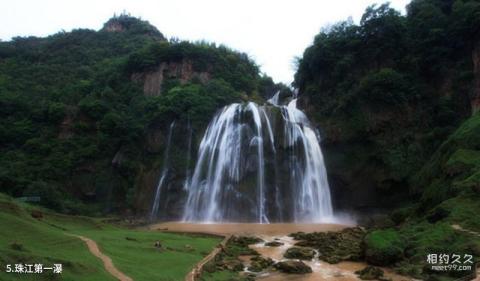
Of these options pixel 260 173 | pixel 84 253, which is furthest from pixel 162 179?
pixel 84 253

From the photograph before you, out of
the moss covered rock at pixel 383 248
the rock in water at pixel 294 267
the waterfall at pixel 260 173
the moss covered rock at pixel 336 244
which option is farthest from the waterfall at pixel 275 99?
the rock in water at pixel 294 267

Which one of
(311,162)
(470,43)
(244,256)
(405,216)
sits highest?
(470,43)

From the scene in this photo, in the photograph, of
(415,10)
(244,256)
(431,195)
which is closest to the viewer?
(244,256)

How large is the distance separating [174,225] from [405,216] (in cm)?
1371

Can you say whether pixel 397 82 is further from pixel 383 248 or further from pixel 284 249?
pixel 383 248

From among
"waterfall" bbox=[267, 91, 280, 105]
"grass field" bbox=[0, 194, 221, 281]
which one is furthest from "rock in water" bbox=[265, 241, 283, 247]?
"waterfall" bbox=[267, 91, 280, 105]

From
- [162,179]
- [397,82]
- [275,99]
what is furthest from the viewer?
[275,99]

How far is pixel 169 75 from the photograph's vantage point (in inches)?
1778

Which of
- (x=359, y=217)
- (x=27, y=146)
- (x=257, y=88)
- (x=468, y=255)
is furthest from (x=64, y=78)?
(x=468, y=255)

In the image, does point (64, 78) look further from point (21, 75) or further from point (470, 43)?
point (470, 43)

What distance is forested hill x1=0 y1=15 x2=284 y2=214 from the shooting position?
35366 millimetres

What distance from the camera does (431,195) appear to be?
69.6 ft

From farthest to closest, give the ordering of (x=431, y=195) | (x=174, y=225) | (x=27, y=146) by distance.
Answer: (x=27, y=146)
(x=174, y=225)
(x=431, y=195)

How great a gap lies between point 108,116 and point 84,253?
28.5 meters
